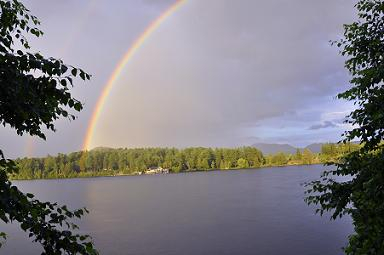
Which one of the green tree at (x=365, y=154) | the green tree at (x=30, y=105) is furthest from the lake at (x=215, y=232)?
the green tree at (x=30, y=105)

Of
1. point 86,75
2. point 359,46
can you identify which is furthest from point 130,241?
point 86,75

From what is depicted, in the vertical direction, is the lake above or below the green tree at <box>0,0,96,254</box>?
below

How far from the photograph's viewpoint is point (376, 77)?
910 centimetres

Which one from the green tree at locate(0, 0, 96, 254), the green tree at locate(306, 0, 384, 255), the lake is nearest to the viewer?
the green tree at locate(0, 0, 96, 254)

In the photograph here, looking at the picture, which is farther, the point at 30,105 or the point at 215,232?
the point at 215,232

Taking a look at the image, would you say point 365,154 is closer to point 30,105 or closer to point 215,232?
point 30,105

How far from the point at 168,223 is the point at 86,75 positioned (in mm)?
62080

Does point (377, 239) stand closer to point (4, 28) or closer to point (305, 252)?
point (4, 28)

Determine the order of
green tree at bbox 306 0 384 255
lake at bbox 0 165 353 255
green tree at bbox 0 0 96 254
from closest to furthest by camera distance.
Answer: green tree at bbox 0 0 96 254, green tree at bbox 306 0 384 255, lake at bbox 0 165 353 255

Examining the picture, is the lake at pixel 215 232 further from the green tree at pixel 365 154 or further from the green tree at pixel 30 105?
the green tree at pixel 30 105

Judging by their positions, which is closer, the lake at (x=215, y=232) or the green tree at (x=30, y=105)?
the green tree at (x=30, y=105)

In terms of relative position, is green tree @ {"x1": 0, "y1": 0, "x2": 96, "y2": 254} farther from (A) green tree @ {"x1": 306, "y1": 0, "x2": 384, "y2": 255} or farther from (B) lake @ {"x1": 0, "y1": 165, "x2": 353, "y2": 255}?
(B) lake @ {"x1": 0, "y1": 165, "x2": 353, "y2": 255}

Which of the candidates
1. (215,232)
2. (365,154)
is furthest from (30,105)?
(215,232)

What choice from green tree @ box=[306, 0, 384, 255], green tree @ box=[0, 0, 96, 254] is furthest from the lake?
green tree @ box=[0, 0, 96, 254]
